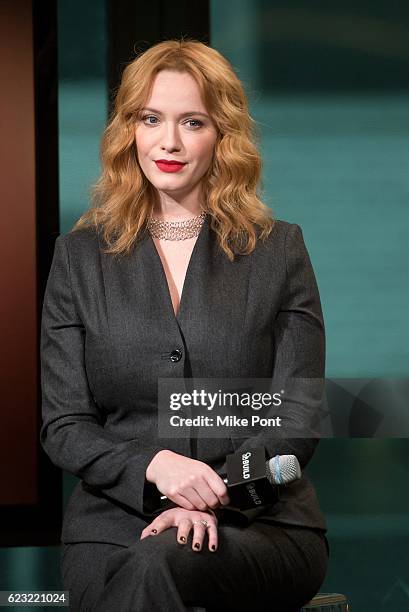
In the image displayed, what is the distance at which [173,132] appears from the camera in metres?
2.62

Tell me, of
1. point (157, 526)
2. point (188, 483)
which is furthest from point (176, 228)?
point (157, 526)

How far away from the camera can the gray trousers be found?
7.05 feet

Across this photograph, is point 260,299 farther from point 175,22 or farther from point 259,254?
point 175,22

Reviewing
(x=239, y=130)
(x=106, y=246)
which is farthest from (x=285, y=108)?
(x=106, y=246)

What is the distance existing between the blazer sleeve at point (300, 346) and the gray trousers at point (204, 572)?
0.22 meters

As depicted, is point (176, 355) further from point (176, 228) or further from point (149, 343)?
point (176, 228)

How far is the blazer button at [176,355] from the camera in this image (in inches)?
101

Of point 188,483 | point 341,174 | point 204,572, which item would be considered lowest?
point 204,572

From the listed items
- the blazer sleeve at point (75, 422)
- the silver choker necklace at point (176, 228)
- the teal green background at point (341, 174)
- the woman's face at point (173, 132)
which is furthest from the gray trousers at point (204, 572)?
the teal green background at point (341, 174)

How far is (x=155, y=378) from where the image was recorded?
2.55 metres

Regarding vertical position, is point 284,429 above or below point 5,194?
below

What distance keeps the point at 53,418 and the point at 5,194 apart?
44.4 inches

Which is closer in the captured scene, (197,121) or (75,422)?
(75,422)

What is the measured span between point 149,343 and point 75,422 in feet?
0.77
